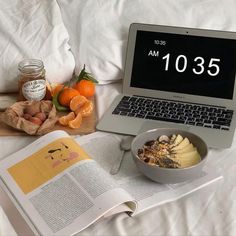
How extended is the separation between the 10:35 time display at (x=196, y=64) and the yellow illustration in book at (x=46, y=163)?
40 centimetres

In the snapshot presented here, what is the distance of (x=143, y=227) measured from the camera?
811 millimetres

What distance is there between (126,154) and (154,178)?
0.14 meters

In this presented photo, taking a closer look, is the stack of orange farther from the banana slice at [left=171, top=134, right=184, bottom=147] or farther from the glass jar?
the banana slice at [left=171, top=134, right=184, bottom=147]

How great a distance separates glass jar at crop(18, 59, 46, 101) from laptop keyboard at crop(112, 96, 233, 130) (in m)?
0.21

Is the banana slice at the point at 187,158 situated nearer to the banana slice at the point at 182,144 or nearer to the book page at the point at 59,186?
the banana slice at the point at 182,144

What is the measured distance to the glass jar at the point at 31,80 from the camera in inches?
46.1

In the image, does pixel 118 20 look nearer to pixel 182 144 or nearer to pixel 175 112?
pixel 175 112

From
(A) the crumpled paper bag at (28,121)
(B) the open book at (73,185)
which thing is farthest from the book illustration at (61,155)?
(A) the crumpled paper bag at (28,121)

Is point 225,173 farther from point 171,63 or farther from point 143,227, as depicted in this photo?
point 171,63

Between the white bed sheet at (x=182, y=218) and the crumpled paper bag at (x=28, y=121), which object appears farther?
the crumpled paper bag at (x=28, y=121)

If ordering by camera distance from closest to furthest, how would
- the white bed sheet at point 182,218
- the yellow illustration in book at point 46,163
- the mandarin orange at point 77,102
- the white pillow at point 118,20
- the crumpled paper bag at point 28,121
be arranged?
the white bed sheet at point 182,218
the yellow illustration in book at point 46,163
the crumpled paper bag at point 28,121
the mandarin orange at point 77,102
the white pillow at point 118,20

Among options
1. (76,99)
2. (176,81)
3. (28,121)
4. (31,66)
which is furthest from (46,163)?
(176,81)

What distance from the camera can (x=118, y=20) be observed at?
51.2 inches

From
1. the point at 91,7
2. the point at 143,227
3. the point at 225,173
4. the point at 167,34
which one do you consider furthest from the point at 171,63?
the point at 143,227
